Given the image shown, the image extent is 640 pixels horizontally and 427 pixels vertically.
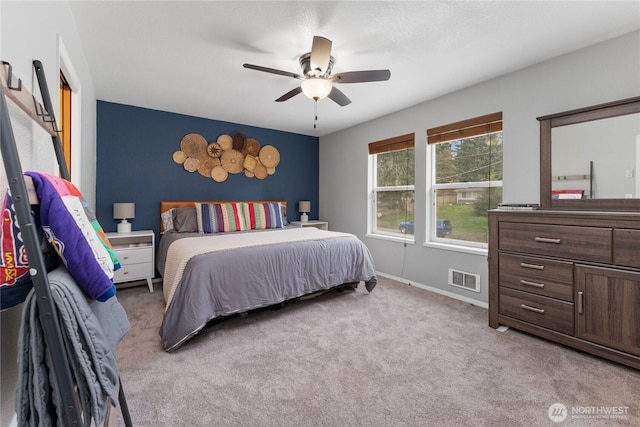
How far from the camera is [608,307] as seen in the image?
75.5 inches

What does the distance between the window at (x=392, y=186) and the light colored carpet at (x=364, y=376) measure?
5.45 feet

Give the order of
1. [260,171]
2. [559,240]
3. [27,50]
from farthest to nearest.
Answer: [260,171], [559,240], [27,50]

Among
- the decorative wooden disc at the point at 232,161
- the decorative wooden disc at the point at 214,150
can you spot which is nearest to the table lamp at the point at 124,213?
the decorative wooden disc at the point at 214,150

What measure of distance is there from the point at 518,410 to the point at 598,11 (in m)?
2.55

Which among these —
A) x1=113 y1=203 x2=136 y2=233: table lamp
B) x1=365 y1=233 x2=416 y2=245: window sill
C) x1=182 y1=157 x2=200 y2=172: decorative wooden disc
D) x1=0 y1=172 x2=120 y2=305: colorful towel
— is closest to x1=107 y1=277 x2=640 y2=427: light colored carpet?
x1=0 y1=172 x2=120 y2=305: colorful towel

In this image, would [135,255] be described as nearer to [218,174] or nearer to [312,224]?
[218,174]

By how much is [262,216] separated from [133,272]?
1.75m

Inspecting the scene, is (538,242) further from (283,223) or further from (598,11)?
(283,223)

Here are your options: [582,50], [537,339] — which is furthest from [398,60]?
[537,339]

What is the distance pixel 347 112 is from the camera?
3990mm

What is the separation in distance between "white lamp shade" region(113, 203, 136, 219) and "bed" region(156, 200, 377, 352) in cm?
49

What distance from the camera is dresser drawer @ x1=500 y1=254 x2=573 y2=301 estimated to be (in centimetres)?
211

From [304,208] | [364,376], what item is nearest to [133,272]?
[304,208]

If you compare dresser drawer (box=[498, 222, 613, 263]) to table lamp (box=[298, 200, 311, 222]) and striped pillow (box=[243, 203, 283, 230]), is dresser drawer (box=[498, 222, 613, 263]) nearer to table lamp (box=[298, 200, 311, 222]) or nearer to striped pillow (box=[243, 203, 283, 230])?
striped pillow (box=[243, 203, 283, 230])
